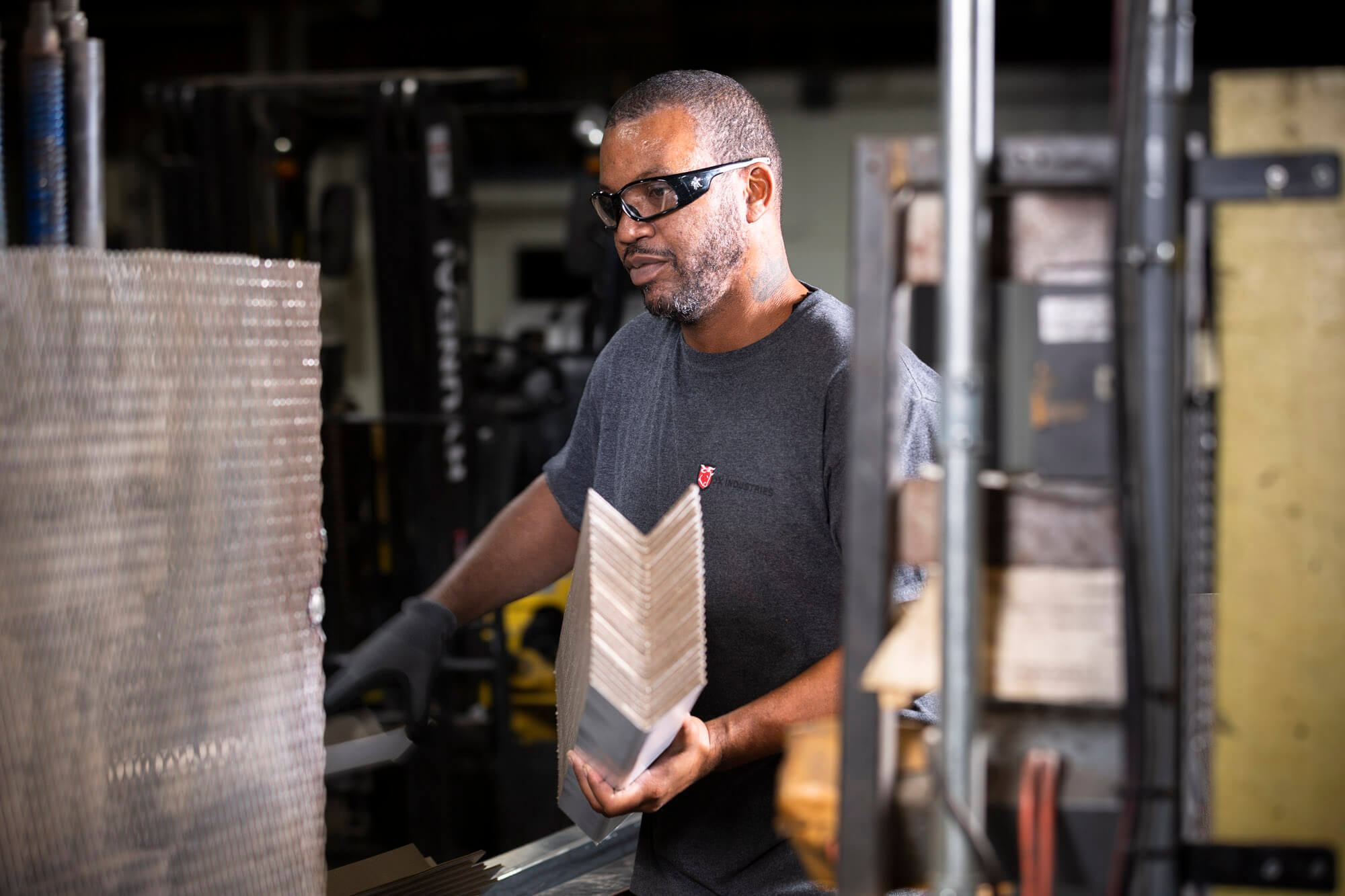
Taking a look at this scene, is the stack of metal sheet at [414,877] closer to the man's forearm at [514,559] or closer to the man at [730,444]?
the man at [730,444]

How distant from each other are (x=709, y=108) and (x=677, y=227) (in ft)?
0.69

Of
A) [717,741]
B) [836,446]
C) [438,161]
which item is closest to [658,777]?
[717,741]

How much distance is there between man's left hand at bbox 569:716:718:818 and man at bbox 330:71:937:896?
0.08 metres

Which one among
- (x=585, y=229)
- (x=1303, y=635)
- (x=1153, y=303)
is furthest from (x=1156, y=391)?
(x=585, y=229)

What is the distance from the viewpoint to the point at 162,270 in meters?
1.03

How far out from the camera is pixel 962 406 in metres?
0.88

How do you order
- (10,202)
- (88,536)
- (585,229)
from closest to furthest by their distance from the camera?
(88,536) → (585,229) → (10,202)

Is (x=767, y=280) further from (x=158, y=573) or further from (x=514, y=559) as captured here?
(x=158, y=573)

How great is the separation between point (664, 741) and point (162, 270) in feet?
2.52

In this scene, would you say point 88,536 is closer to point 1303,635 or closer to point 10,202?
point 1303,635

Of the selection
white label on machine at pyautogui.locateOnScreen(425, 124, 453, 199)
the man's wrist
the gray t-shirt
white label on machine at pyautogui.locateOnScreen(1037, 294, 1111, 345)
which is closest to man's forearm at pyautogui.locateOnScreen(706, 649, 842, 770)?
the man's wrist

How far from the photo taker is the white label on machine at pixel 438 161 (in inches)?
176

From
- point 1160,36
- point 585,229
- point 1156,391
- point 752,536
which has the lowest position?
point 752,536

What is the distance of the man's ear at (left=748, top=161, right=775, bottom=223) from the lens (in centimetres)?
185
